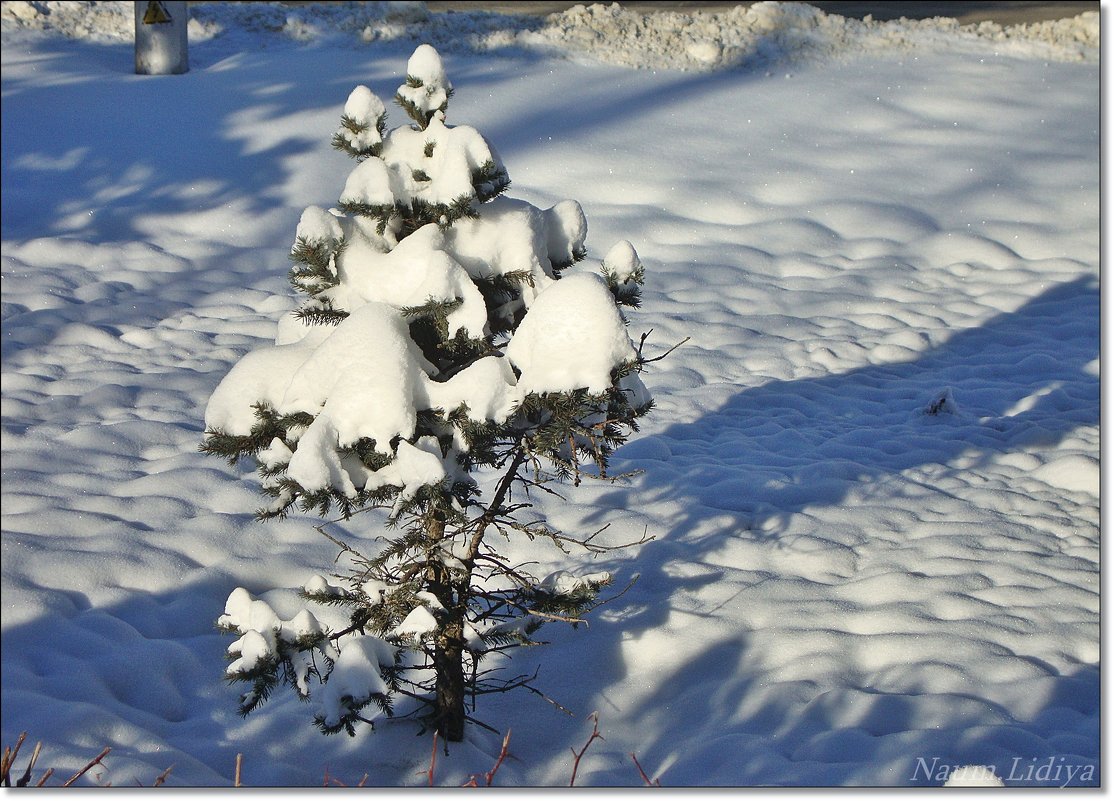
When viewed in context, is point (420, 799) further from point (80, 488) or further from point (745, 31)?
point (745, 31)

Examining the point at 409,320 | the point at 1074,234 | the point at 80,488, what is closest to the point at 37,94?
the point at 80,488

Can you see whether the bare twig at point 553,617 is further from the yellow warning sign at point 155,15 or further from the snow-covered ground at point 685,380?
the yellow warning sign at point 155,15

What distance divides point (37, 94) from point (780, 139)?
7.74 meters

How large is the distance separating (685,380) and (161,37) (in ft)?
25.6

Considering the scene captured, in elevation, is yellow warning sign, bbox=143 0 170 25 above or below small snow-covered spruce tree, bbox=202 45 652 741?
above

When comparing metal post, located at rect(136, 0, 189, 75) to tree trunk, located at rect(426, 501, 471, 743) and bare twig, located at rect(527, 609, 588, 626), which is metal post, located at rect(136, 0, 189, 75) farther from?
bare twig, located at rect(527, 609, 588, 626)

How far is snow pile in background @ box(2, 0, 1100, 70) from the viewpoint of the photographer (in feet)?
44.3

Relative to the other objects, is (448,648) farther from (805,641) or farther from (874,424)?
(874,424)

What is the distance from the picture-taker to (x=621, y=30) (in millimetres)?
14211

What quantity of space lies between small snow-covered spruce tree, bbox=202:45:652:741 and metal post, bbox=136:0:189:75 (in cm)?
937

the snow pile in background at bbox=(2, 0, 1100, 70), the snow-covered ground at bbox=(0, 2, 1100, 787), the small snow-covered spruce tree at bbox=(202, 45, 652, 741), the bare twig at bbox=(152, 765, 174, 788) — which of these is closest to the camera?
the bare twig at bbox=(152, 765, 174, 788)

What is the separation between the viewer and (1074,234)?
978cm

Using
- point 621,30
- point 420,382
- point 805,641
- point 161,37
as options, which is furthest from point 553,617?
point 621,30

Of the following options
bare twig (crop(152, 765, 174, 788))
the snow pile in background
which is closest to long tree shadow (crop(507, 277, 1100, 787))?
bare twig (crop(152, 765, 174, 788))
